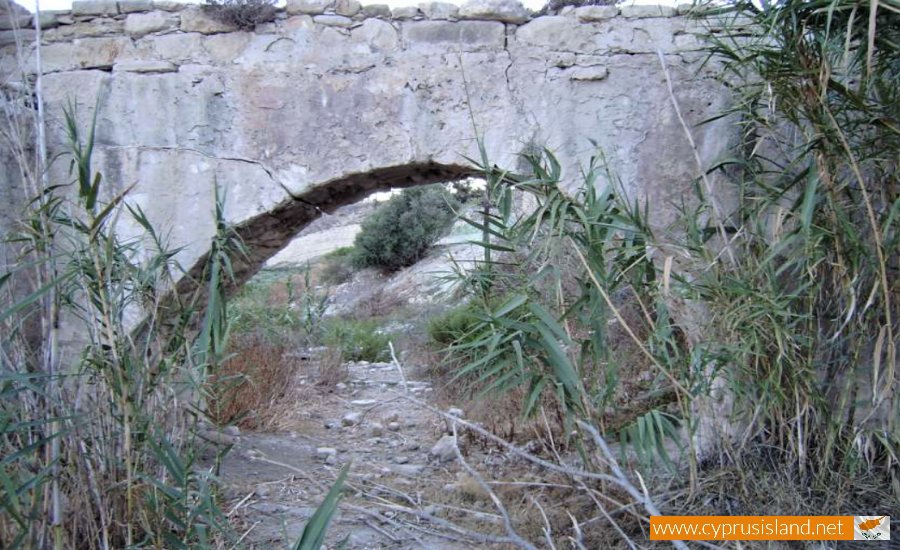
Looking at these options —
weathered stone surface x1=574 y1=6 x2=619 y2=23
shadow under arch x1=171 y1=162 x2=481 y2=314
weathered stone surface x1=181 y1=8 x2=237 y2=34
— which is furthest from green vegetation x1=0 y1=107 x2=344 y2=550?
weathered stone surface x1=574 y1=6 x2=619 y2=23

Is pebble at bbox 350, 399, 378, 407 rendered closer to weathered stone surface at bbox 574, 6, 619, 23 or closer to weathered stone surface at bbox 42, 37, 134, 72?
weathered stone surface at bbox 42, 37, 134, 72

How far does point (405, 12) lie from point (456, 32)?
0.83 ft

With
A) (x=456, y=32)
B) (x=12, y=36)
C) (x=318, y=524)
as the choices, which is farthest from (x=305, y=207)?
(x=318, y=524)

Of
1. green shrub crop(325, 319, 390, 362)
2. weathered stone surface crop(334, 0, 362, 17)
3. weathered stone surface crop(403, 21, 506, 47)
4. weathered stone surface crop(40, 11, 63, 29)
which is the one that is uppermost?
weathered stone surface crop(40, 11, 63, 29)

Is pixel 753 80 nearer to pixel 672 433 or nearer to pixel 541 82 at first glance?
pixel 541 82

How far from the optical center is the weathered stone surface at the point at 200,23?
3.29 m

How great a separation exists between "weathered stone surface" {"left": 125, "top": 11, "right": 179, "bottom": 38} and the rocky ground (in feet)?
6.52

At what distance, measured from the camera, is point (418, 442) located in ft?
13.5

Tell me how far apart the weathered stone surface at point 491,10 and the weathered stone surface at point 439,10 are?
0.12ft

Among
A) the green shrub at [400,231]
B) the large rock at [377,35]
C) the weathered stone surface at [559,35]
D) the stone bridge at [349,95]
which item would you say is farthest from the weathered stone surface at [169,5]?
the green shrub at [400,231]

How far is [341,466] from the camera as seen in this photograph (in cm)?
368

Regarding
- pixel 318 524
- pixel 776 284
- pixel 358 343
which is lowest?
pixel 358 343

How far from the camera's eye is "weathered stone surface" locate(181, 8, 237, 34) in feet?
10.8

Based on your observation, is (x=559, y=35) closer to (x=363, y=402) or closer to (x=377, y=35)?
(x=377, y=35)
